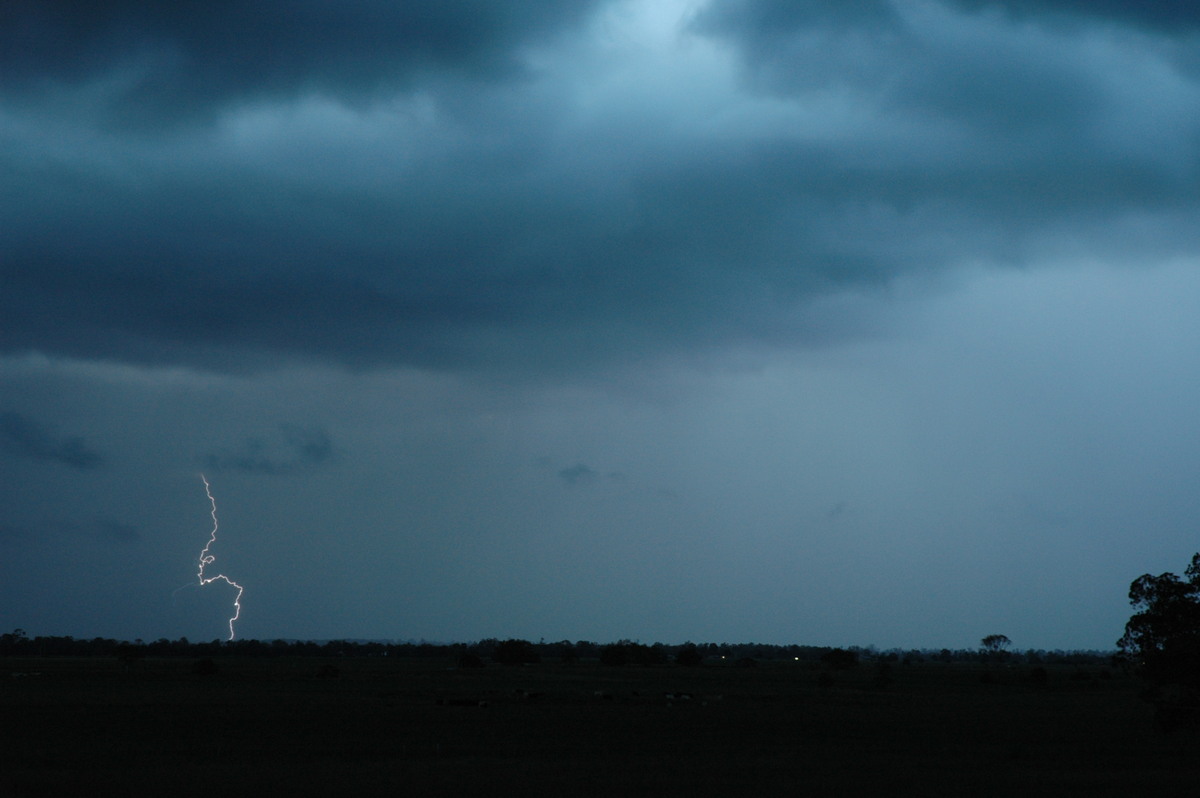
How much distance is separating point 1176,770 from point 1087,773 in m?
3.81

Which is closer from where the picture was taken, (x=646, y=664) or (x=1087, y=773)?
(x=1087, y=773)

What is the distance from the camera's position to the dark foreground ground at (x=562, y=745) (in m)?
29.8

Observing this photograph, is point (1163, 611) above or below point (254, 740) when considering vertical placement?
above

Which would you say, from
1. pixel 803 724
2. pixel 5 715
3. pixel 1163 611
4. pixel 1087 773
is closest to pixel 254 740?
pixel 5 715

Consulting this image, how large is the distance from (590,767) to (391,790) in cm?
762

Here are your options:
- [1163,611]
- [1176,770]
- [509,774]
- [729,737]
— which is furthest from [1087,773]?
[509,774]

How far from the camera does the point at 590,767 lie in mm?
33625

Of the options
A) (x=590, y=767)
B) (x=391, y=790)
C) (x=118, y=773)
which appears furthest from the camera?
(x=590, y=767)

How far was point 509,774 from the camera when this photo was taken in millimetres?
31656

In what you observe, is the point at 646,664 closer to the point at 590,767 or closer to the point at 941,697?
the point at 941,697

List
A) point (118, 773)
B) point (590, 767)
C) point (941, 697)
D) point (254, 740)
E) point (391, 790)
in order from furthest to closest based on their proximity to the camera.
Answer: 1. point (941, 697)
2. point (254, 740)
3. point (590, 767)
4. point (118, 773)
5. point (391, 790)

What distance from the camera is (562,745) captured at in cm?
4053

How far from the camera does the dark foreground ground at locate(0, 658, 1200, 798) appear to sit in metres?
29.8

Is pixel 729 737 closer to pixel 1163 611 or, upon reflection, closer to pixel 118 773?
pixel 1163 611
